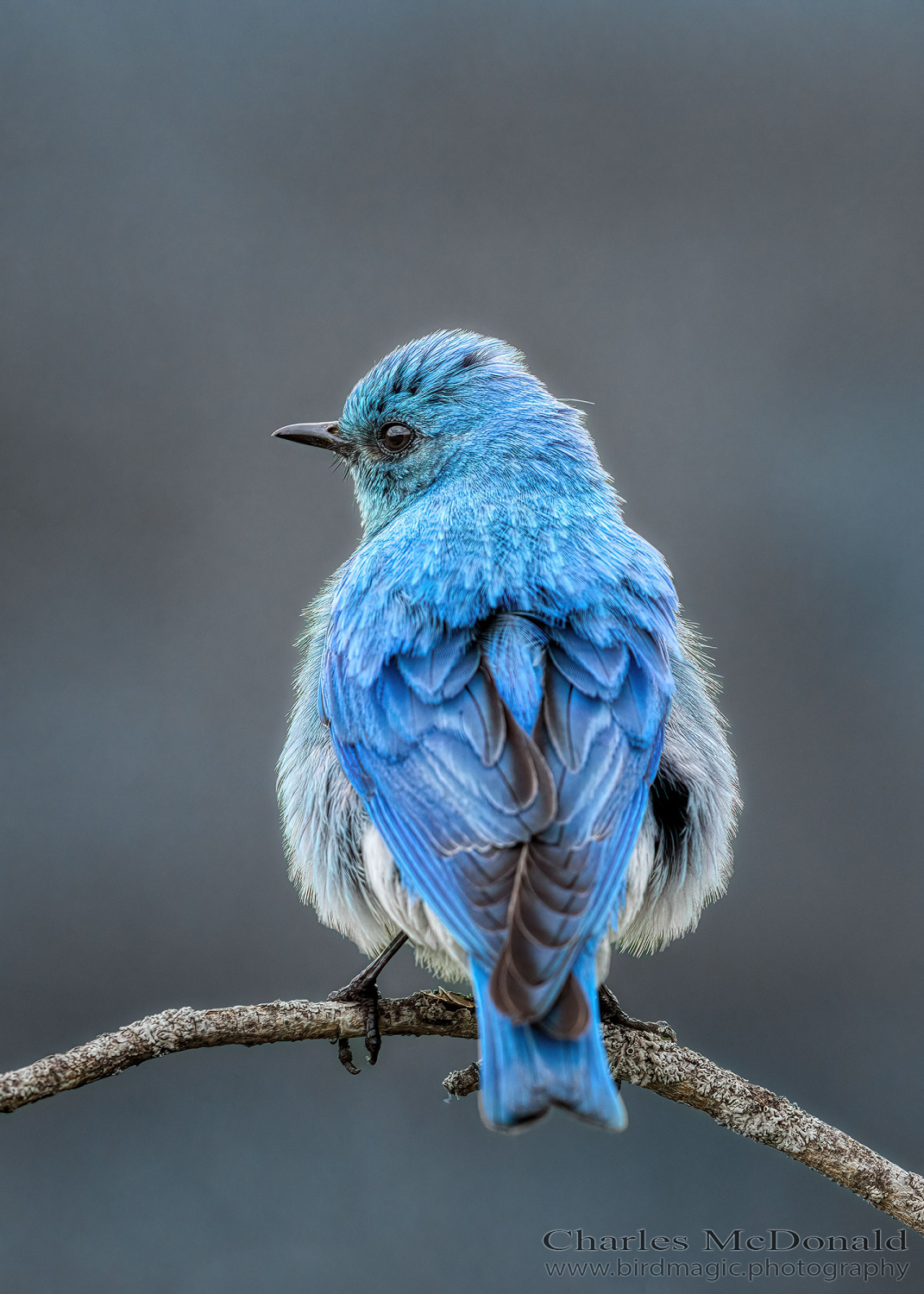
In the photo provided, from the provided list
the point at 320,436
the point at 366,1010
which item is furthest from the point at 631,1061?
the point at 320,436

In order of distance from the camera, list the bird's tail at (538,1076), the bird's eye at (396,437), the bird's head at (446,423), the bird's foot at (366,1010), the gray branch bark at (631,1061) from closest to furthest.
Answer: the bird's tail at (538,1076) → the gray branch bark at (631,1061) → the bird's foot at (366,1010) → the bird's head at (446,423) → the bird's eye at (396,437)

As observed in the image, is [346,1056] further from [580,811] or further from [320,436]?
[320,436]

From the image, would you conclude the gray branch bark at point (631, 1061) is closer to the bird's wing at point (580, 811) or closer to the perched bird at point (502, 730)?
the perched bird at point (502, 730)

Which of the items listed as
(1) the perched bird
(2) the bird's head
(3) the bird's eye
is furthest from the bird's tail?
(3) the bird's eye

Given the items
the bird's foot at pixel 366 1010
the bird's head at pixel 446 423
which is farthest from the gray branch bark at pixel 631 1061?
the bird's head at pixel 446 423

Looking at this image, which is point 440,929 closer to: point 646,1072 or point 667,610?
point 646,1072

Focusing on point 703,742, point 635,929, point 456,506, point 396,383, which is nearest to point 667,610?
point 703,742
